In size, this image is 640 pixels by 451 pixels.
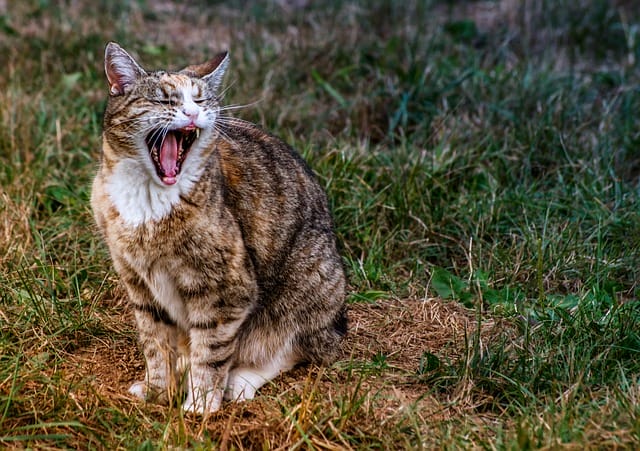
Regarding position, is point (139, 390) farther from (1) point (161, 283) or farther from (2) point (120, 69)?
(2) point (120, 69)

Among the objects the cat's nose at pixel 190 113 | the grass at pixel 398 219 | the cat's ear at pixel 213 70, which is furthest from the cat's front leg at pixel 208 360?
the cat's ear at pixel 213 70

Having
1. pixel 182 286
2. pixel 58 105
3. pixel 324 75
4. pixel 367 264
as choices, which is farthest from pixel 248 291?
pixel 324 75

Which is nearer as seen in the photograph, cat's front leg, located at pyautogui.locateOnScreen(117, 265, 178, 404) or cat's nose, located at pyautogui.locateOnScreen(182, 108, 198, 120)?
cat's nose, located at pyautogui.locateOnScreen(182, 108, 198, 120)

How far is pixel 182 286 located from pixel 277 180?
0.64 m

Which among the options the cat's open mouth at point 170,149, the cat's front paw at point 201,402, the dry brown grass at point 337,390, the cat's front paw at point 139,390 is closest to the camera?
the dry brown grass at point 337,390

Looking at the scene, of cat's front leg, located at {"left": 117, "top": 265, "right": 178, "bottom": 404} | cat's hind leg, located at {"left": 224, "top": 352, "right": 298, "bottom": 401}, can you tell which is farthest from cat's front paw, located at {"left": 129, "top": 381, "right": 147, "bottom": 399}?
cat's hind leg, located at {"left": 224, "top": 352, "right": 298, "bottom": 401}

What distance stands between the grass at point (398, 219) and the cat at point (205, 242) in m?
0.16

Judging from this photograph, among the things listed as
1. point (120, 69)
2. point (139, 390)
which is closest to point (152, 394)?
point (139, 390)

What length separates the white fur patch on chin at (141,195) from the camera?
9.86 feet

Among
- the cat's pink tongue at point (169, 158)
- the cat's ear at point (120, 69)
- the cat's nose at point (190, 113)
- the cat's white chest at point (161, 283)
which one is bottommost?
the cat's white chest at point (161, 283)

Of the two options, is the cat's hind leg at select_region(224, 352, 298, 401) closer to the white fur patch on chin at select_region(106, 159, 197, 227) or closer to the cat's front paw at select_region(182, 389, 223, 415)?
the cat's front paw at select_region(182, 389, 223, 415)

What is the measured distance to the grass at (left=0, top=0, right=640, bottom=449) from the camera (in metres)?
2.93

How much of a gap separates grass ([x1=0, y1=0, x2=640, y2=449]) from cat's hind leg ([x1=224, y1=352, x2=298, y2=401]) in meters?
0.05

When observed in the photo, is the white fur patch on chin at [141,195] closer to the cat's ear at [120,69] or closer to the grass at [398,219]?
the cat's ear at [120,69]
